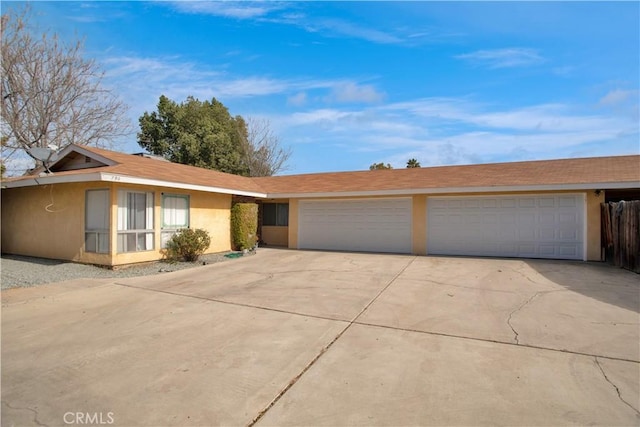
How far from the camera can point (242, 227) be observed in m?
14.5

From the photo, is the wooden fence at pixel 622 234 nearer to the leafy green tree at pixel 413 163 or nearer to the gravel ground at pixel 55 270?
the gravel ground at pixel 55 270

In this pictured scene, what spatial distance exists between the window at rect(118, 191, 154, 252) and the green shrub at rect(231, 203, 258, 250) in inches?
161

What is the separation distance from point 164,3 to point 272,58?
6.42 meters

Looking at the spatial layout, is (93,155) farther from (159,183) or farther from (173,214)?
(173,214)

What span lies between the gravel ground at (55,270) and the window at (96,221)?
640 millimetres

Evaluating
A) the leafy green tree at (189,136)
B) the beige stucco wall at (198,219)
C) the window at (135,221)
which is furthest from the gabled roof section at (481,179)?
the leafy green tree at (189,136)

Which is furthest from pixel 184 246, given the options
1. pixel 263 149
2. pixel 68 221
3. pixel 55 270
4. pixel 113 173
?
pixel 263 149

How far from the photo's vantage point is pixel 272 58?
1584 centimetres

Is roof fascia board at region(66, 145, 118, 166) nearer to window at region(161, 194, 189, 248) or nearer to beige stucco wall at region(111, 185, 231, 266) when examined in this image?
beige stucco wall at region(111, 185, 231, 266)

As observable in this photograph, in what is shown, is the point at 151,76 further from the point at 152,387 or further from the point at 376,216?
the point at 152,387

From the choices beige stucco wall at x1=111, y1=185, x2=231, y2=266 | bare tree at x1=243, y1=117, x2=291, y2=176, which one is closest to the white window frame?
beige stucco wall at x1=111, y1=185, x2=231, y2=266

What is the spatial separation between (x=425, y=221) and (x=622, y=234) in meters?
5.92

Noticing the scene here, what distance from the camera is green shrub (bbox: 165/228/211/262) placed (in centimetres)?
1125

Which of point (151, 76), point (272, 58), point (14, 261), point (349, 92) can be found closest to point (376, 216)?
point (272, 58)
